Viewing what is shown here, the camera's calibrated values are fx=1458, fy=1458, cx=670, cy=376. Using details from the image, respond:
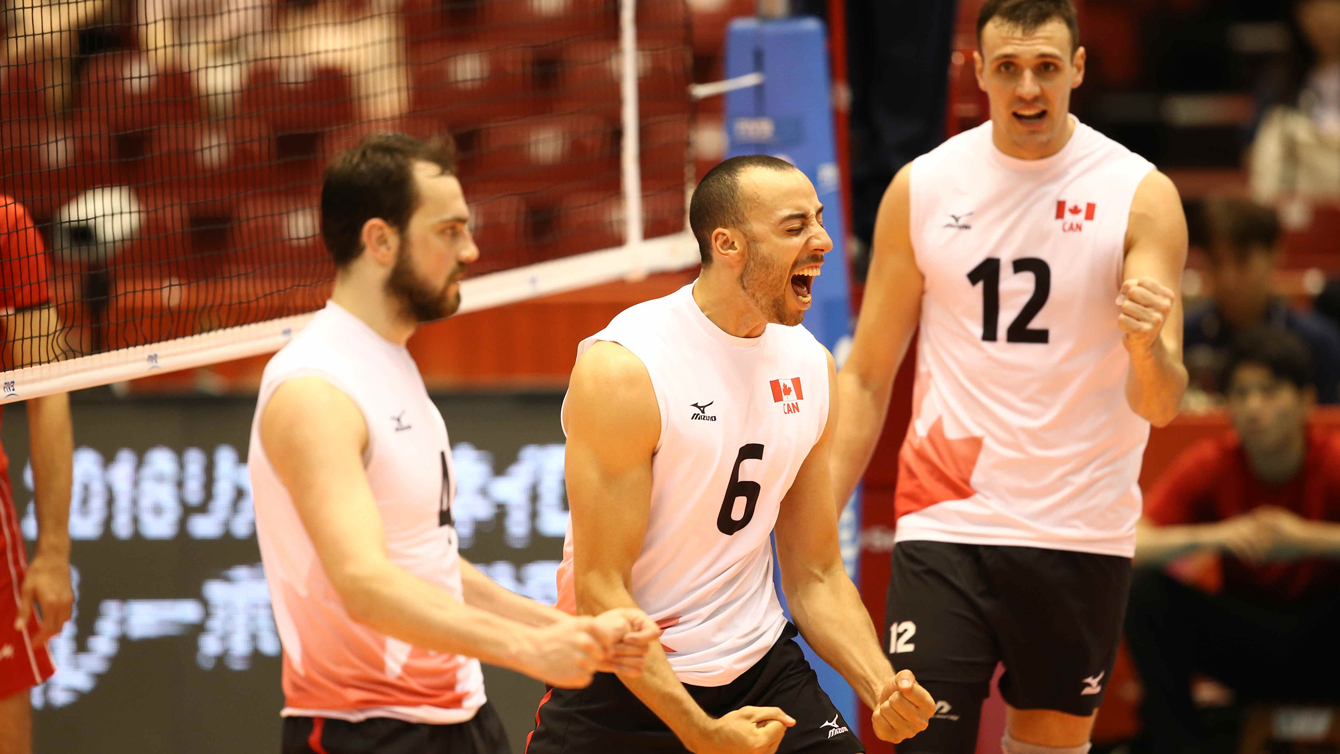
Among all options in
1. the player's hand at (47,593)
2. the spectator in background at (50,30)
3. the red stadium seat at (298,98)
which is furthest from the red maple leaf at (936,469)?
the red stadium seat at (298,98)

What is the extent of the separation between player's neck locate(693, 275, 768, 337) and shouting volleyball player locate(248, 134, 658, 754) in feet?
2.08

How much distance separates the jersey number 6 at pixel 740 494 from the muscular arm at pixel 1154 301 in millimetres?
1033

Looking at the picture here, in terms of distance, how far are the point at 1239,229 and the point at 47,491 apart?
5.78 m

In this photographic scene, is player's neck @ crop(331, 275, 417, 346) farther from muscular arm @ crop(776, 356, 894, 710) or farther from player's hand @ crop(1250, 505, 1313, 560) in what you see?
player's hand @ crop(1250, 505, 1313, 560)

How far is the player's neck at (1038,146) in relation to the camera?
4.35m

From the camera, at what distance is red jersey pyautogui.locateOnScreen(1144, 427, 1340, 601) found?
6102 mm

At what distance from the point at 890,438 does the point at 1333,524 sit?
1.97 meters

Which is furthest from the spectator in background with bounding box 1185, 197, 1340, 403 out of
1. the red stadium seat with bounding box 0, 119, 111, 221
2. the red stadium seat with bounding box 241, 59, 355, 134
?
the red stadium seat with bounding box 0, 119, 111, 221

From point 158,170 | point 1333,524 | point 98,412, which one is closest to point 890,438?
point 1333,524

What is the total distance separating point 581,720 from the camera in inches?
143

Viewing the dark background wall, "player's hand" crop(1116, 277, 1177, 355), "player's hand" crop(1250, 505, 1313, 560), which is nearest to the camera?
"player's hand" crop(1116, 277, 1177, 355)

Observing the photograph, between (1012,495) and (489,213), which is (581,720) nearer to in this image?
(1012,495)

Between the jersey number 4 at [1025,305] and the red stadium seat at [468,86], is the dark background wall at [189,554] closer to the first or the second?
the jersey number 4 at [1025,305]

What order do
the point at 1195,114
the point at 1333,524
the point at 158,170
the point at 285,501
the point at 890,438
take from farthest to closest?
the point at 1195,114
the point at 158,170
the point at 1333,524
the point at 890,438
the point at 285,501
